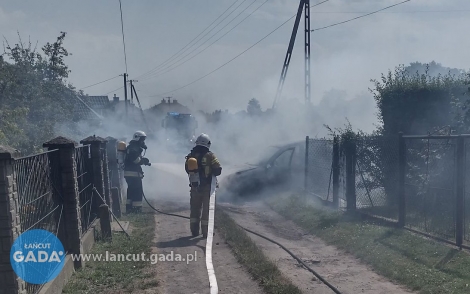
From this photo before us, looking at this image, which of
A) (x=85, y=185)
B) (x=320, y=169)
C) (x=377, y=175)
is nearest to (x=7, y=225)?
(x=85, y=185)

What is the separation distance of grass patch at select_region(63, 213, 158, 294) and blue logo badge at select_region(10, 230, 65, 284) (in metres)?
0.38

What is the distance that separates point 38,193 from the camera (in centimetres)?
593

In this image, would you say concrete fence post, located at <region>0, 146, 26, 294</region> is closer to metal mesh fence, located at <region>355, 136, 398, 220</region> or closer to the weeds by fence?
the weeds by fence

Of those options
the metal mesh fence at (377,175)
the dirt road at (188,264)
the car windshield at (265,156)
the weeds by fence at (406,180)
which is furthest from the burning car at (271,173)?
the metal mesh fence at (377,175)

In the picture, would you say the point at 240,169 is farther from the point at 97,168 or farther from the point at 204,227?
the point at 97,168

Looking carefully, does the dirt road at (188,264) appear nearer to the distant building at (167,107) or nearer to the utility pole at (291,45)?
the utility pole at (291,45)

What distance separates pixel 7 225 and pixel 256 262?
3.85m

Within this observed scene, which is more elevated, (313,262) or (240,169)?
(240,169)

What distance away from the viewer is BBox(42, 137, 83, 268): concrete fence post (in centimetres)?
711

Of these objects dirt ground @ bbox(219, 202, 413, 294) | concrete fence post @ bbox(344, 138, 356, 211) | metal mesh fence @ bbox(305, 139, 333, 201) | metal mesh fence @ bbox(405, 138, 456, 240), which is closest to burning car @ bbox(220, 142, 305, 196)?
metal mesh fence @ bbox(305, 139, 333, 201)

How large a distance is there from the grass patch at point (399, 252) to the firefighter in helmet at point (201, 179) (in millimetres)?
2327

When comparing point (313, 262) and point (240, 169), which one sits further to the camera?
point (240, 169)

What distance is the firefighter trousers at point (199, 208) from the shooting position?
9.75 metres

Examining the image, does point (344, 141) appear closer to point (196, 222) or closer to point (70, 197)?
point (196, 222)
